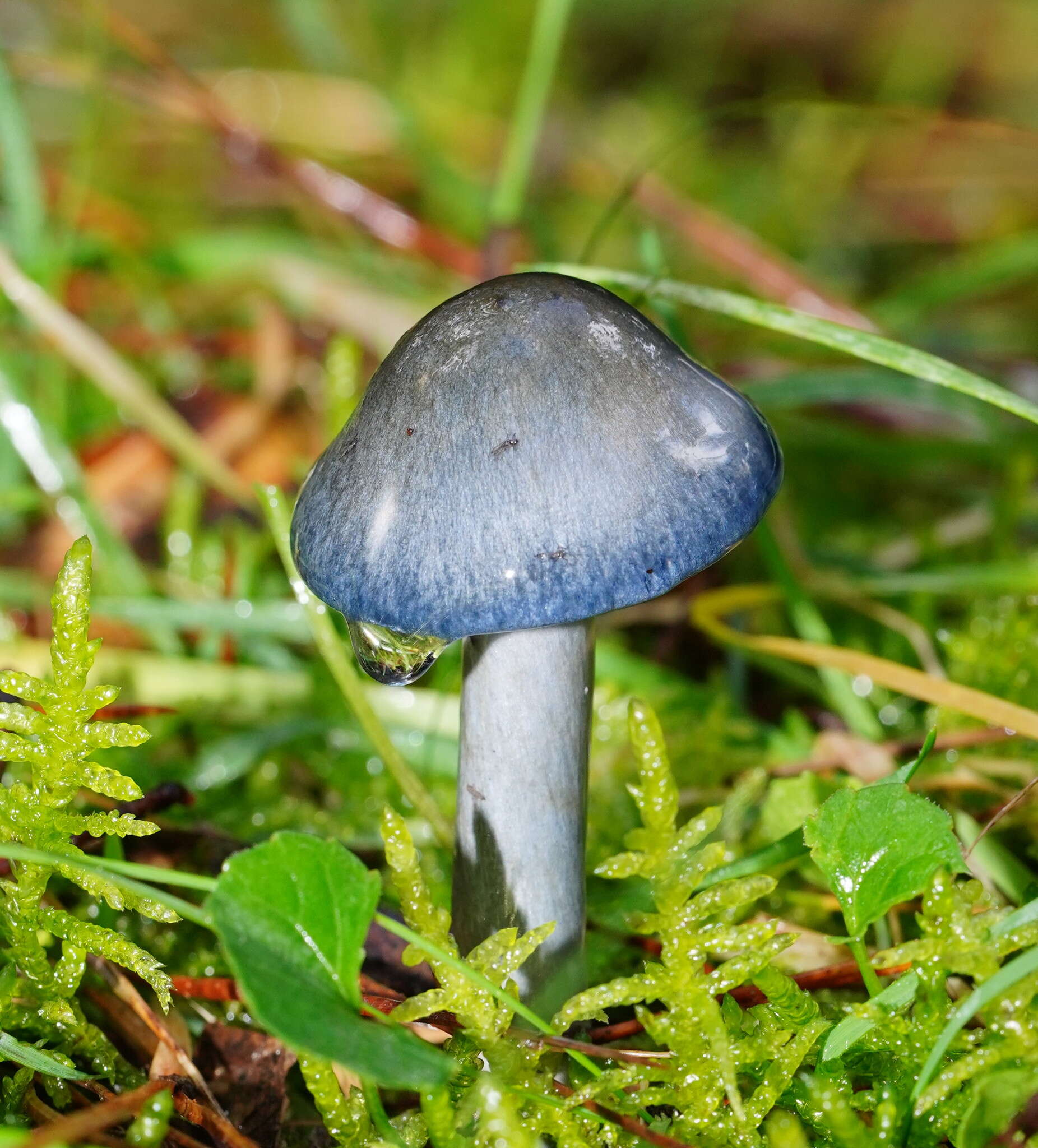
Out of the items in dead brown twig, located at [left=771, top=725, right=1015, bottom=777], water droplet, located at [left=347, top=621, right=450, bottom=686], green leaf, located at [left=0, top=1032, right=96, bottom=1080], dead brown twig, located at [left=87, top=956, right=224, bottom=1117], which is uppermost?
water droplet, located at [left=347, top=621, right=450, bottom=686]

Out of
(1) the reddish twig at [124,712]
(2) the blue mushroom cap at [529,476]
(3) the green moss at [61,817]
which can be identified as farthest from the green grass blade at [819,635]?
(3) the green moss at [61,817]

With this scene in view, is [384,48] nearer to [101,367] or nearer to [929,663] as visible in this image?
[101,367]

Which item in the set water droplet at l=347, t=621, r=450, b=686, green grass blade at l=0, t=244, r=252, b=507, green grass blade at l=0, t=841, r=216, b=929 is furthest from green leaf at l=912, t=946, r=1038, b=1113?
green grass blade at l=0, t=244, r=252, b=507

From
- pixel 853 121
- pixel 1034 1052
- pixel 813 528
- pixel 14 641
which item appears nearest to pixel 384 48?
pixel 853 121

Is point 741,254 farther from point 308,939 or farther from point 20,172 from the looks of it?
point 308,939

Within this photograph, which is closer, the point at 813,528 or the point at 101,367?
the point at 101,367

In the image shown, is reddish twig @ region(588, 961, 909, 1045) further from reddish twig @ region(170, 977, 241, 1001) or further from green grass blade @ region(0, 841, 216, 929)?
green grass blade @ region(0, 841, 216, 929)
